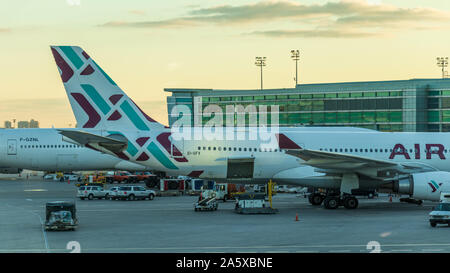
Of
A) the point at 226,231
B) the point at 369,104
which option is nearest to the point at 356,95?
the point at 369,104

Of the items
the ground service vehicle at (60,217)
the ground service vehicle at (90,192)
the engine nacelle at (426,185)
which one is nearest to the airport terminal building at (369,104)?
the ground service vehicle at (90,192)

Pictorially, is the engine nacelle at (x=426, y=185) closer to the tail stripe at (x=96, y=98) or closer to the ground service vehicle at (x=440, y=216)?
the ground service vehicle at (x=440, y=216)

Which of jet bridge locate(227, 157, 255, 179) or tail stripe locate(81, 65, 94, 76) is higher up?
tail stripe locate(81, 65, 94, 76)

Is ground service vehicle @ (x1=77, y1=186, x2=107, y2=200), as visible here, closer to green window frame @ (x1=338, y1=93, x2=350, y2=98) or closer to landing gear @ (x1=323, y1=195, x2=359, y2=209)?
landing gear @ (x1=323, y1=195, x2=359, y2=209)

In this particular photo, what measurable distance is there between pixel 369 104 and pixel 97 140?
71278 mm

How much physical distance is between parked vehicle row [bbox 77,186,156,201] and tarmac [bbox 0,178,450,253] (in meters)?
8.00

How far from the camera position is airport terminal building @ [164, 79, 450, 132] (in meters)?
101

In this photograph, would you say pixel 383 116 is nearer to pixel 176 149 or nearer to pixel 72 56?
pixel 176 149

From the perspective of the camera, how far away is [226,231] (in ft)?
105

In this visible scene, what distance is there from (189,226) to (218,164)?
11.5 m

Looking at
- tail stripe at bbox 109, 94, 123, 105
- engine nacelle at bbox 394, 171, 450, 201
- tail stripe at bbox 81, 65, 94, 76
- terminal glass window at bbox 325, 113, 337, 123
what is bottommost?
engine nacelle at bbox 394, 171, 450, 201

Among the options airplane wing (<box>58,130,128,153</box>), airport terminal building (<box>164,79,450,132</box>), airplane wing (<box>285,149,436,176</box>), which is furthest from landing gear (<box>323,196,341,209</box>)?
airport terminal building (<box>164,79,450,132</box>)
